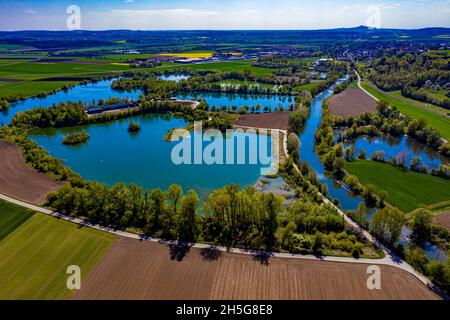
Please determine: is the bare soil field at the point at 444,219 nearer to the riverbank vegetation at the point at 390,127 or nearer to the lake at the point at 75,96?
the riverbank vegetation at the point at 390,127

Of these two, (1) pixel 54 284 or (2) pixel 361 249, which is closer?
(1) pixel 54 284

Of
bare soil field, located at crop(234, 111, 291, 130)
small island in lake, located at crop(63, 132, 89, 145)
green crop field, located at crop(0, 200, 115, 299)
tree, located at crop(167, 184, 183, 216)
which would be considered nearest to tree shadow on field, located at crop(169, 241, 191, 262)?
tree, located at crop(167, 184, 183, 216)

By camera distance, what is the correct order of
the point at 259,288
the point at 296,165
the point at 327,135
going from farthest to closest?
the point at 327,135 < the point at 296,165 < the point at 259,288

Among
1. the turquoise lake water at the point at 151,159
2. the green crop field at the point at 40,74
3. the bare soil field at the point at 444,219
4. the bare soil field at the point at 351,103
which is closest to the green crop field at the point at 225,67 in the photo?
the green crop field at the point at 40,74

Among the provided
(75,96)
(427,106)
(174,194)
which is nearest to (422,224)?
(174,194)

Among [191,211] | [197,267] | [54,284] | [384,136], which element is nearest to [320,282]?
[197,267]
